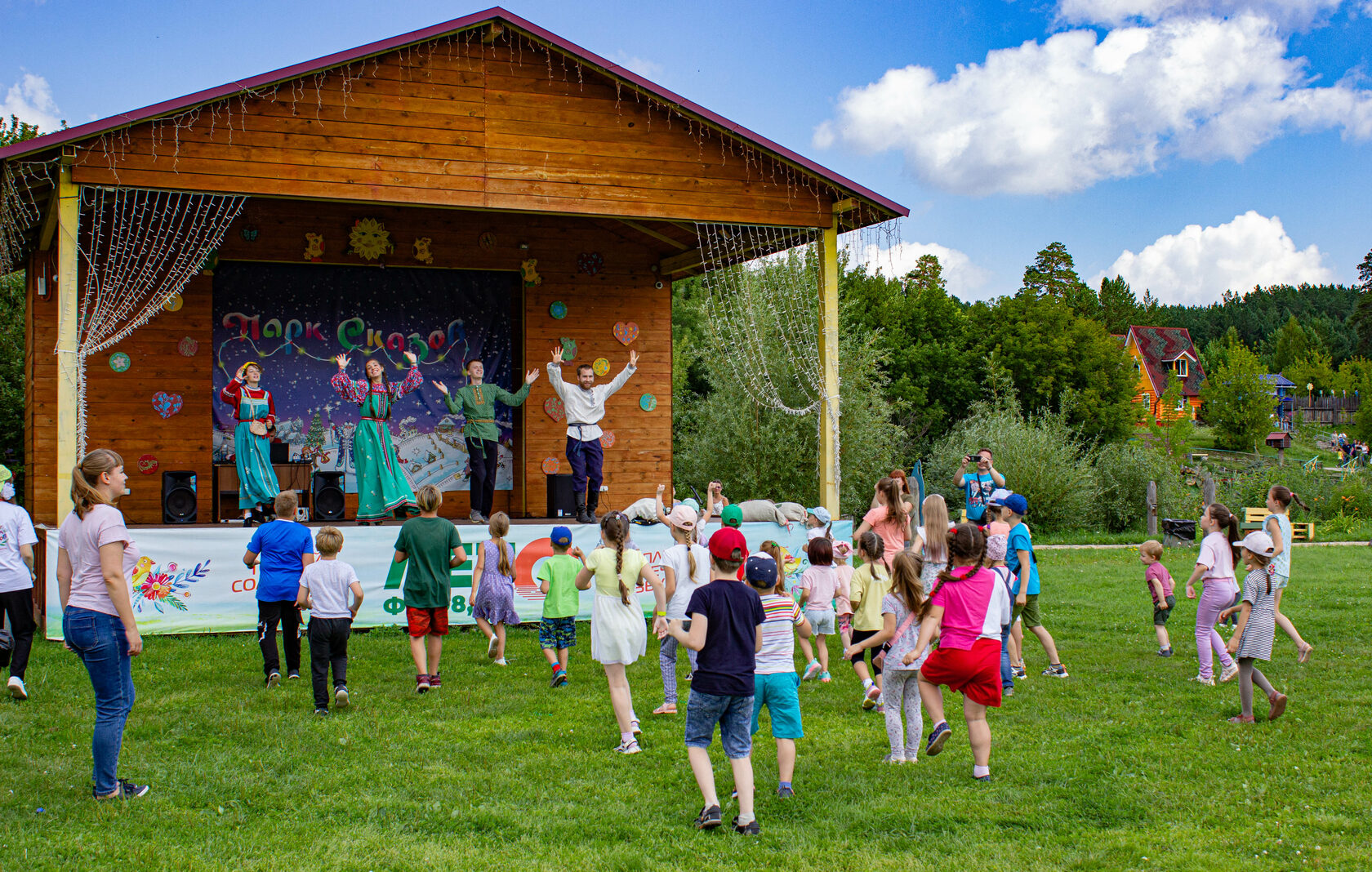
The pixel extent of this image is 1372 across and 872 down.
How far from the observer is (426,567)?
7.66m

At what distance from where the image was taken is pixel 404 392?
47.1 feet

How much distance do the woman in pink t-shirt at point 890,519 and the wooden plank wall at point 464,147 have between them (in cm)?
480

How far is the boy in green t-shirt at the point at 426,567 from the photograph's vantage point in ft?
25.1

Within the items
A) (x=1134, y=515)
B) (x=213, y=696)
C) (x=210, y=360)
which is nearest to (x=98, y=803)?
(x=213, y=696)

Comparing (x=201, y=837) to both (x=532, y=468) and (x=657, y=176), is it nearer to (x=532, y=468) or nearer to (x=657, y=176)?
(x=657, y=176)

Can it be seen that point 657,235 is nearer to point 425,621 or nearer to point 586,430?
point 586,430

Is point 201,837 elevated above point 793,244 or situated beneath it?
situated beneath

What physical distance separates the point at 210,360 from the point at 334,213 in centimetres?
245

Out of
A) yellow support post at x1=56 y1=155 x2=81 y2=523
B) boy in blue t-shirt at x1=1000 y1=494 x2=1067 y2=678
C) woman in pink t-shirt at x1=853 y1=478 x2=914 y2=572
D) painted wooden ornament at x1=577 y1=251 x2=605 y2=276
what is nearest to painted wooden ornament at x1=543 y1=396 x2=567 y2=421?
painted wooden ornament at x1=577 y1=251 x2=605 y2=276

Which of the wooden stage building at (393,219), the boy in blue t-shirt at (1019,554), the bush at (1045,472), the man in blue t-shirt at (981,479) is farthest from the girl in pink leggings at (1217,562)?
the bush at (1045,472)

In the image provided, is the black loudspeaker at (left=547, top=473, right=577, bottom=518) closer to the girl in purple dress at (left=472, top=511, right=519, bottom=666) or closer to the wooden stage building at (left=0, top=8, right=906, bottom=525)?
the wooden stage building at (left=0, top=8, right=906, bottom=525)

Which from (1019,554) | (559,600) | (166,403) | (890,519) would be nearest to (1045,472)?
(1019,554)

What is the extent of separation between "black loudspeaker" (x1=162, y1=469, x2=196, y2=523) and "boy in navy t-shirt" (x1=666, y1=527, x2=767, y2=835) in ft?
29.5

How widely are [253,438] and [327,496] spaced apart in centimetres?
110
